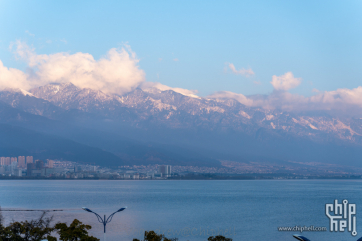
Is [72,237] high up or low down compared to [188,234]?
up

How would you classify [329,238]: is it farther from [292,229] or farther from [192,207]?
[192,207]

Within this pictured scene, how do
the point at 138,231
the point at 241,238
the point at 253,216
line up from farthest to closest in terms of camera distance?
the point at 253,216 < the point at 138,231 < the point at 241,238

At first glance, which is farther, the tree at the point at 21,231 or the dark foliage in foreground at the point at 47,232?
the tree at the point at 21,231

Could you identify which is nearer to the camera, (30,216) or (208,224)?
(208,224)

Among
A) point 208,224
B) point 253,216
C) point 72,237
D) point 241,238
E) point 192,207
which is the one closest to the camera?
point 72,237

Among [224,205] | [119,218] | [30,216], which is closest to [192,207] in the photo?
[224,205]

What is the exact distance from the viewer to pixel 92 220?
64500 mm

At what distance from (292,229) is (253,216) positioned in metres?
13.7

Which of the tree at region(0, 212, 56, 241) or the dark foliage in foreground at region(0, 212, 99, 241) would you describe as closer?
the dark foliage in foreground at region(0, 212, 99, 241)

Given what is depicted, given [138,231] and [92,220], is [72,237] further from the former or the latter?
[92,220]

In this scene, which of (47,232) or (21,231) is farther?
(21,231)

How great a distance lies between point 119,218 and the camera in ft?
218

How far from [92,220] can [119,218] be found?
3990 millimetres

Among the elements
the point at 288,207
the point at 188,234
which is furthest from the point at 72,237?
the point at 288,207
